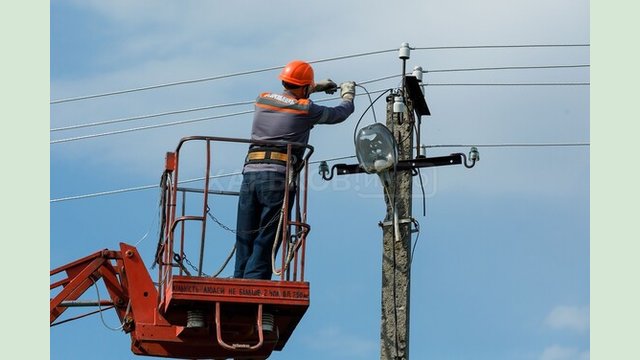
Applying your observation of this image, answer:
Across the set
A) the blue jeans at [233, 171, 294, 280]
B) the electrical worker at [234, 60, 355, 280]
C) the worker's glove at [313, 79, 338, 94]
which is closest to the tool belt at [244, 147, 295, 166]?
the electrical worker at [234, 60, 355, 280]

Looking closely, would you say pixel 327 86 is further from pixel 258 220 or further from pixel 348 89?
pixel 258 220

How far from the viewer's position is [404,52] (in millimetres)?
16469

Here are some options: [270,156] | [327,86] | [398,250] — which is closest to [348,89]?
[327,86]

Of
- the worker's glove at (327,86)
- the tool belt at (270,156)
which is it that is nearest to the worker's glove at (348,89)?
the worker's glove at (327,86)

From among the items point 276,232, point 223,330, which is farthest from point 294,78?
point 223,330

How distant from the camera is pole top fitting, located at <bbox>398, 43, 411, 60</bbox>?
1647cm

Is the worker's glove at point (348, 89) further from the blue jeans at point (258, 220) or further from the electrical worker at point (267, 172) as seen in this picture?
the blue jeans at point (258, 220)

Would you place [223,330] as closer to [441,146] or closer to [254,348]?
[254,348]

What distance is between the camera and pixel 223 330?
47.4 feet

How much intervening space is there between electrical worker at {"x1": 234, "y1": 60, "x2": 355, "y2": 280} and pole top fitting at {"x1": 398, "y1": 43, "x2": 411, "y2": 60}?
6.21ft

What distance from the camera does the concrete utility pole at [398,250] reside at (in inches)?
603

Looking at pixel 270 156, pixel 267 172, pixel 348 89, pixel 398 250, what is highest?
pixel 348 89

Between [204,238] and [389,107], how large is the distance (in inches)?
127

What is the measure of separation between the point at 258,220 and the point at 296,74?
1.47m
